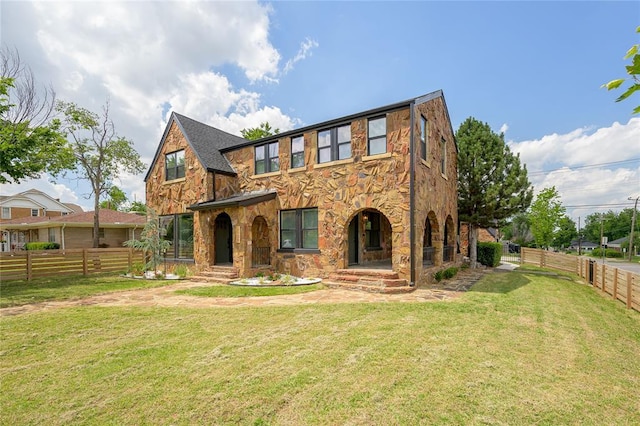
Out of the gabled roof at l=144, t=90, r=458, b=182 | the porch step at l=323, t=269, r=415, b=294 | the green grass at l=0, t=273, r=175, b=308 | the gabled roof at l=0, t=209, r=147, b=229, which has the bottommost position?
the green grass at l=0, t=273, r=175, b=308

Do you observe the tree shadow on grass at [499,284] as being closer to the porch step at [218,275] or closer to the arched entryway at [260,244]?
the arched entryway at [260,244]

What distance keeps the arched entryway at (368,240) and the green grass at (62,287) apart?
8.05 m

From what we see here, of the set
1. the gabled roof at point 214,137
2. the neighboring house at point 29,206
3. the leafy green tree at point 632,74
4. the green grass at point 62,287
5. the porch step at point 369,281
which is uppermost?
the gabled roof at point 214,137

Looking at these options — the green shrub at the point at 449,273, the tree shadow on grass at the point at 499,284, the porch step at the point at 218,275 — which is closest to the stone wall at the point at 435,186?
the green shrub at the point at 449,273

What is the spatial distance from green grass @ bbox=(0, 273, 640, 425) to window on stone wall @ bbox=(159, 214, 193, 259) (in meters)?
7.41

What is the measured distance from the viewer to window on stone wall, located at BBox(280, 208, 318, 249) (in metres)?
12.4

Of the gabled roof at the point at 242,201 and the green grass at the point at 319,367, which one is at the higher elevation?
the gabled roof at the point at 242,201

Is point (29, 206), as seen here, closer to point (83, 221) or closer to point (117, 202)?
point (117, 202)

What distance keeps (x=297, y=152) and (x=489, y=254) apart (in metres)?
14.0

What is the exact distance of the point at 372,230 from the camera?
15.2m

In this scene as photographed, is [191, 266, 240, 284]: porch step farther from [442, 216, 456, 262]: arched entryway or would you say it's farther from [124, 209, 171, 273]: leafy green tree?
[442, 216, 456, 262]: arched entryway

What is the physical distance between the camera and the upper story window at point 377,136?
1083 centimetres

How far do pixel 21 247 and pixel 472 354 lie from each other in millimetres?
38293

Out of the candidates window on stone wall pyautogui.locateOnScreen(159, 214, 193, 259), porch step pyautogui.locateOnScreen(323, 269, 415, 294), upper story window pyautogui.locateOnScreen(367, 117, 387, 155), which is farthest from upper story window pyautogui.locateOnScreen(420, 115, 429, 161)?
window on stone wall pyautogui.locateOnScreen(159, 214, 193, 259)
